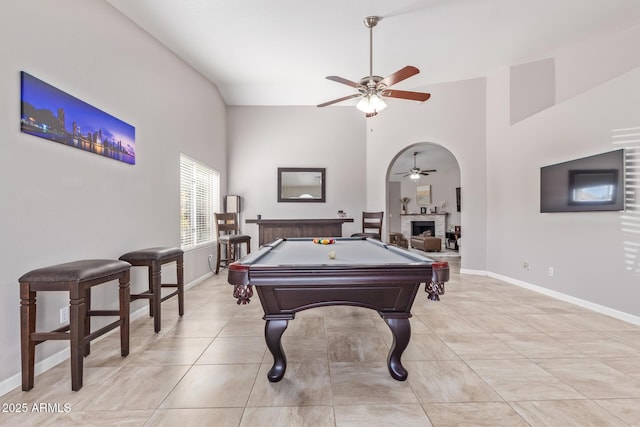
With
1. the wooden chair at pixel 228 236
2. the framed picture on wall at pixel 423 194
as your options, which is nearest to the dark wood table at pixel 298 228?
the wooden chair at pixel 228 236

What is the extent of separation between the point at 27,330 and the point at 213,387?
1.19 metres

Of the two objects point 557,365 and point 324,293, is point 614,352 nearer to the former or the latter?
point 557,365

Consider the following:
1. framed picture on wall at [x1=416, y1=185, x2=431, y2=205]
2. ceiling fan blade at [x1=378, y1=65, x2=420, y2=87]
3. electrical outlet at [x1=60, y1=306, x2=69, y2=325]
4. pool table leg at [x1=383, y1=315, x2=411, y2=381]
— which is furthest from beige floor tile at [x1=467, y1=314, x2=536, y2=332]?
framed picture on wall at [x1=416, y1=185, x2=431, y2=205]

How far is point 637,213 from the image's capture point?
9.73ft

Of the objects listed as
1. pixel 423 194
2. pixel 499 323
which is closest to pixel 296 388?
pixel 499 323

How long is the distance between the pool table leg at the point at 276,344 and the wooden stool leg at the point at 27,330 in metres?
→ 1.45

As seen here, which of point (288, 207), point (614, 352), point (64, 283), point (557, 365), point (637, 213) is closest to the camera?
point (64, 283)

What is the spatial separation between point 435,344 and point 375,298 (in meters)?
1.05

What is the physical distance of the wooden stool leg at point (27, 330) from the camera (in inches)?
70.6

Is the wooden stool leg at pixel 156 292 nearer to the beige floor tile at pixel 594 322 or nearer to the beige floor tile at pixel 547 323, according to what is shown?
the beige floor tile at pixel 547 323

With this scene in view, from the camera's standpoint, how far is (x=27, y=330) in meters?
1.80

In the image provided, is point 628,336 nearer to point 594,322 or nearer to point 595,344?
point 594,322

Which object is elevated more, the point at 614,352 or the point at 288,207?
the point at 288,207

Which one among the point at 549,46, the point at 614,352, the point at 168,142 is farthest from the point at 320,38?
the point at 614,352
